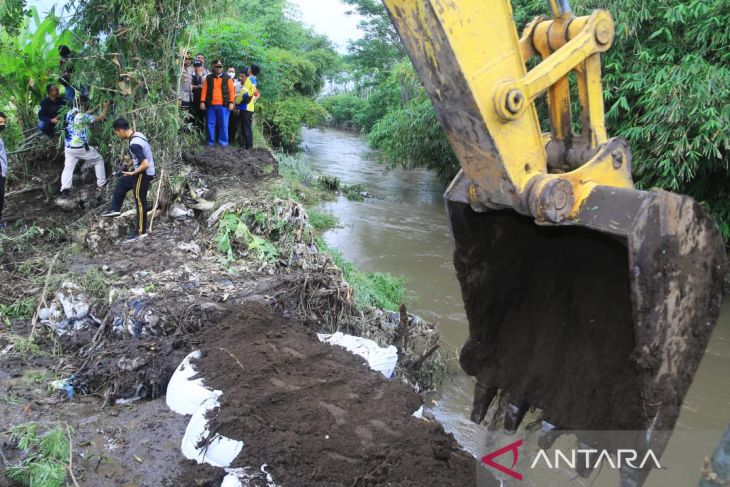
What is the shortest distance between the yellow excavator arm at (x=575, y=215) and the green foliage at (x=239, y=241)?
121 inches

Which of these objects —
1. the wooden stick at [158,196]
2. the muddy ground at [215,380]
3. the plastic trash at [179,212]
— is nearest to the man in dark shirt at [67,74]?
the wooden stick at [158,196]

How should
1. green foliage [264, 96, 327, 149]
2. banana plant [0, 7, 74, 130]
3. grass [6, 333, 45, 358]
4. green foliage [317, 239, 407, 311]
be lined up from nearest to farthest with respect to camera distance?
grass [6, 333, 45, 358], green foliage [317, 239, 407, 311], banana plant [0, 7, 74, 130], green foliage [264, 96, 327, 149]

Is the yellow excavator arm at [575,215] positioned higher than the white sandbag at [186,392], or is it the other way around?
the yellow excavator arm at [575,215]

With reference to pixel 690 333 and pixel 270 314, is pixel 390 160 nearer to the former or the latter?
pixel 270 314

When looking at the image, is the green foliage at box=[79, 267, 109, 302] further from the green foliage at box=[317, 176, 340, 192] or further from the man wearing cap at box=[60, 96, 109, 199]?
the green foliage at box=[317, 176, 340, 192]

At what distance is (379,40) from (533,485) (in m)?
27.1

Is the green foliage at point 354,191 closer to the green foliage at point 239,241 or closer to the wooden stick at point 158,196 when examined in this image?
the wooden stick at point 158,196

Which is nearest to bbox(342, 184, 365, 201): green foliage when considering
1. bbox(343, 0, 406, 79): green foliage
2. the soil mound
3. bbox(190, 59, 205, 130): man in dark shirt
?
the soil mound

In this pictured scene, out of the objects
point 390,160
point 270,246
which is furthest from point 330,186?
point 270,246

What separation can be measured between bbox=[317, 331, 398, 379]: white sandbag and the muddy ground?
130 mm

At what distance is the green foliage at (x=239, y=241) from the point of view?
5766 millimetres

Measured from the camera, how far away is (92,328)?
4.98 metres

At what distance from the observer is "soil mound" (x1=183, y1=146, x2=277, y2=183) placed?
8.16 metres

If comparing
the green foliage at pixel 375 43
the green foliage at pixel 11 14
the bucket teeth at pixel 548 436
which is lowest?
the bucket teeth at pixel 548 436
